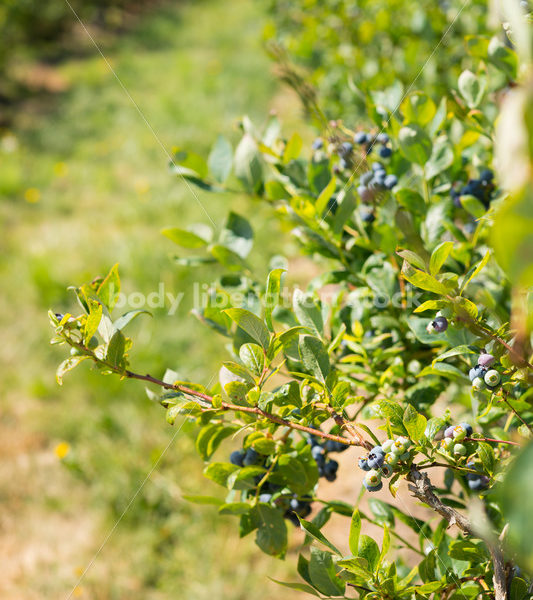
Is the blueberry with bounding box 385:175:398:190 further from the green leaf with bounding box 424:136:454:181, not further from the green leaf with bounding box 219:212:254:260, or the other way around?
the green leaf with bounding box 219:212:254:260

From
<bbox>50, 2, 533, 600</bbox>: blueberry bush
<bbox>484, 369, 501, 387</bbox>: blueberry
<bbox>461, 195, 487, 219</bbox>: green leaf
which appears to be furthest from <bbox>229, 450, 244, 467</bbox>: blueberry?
<bbox>461, 195, 487, 219</bbox>: green leaf

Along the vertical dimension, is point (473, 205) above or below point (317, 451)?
above

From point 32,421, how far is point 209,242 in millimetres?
1502

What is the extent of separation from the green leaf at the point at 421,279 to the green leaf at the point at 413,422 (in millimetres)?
122

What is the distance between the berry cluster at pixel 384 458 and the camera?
22.5 inches

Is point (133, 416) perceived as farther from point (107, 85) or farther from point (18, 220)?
point (107, 85)

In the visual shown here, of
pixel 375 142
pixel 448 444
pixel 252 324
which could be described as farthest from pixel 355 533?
pixel 375 142

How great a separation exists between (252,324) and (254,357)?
4 cm

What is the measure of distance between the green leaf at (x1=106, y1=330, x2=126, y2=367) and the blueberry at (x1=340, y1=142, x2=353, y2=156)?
0.47 metres

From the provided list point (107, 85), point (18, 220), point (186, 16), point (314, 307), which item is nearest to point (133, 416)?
point (314, 307)

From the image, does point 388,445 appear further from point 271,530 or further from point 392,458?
point 271,530

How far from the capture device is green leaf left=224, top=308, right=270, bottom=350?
0.61 m

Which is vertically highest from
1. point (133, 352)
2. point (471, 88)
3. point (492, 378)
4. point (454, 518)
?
point (471, 88)

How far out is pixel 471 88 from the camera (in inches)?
35.2
